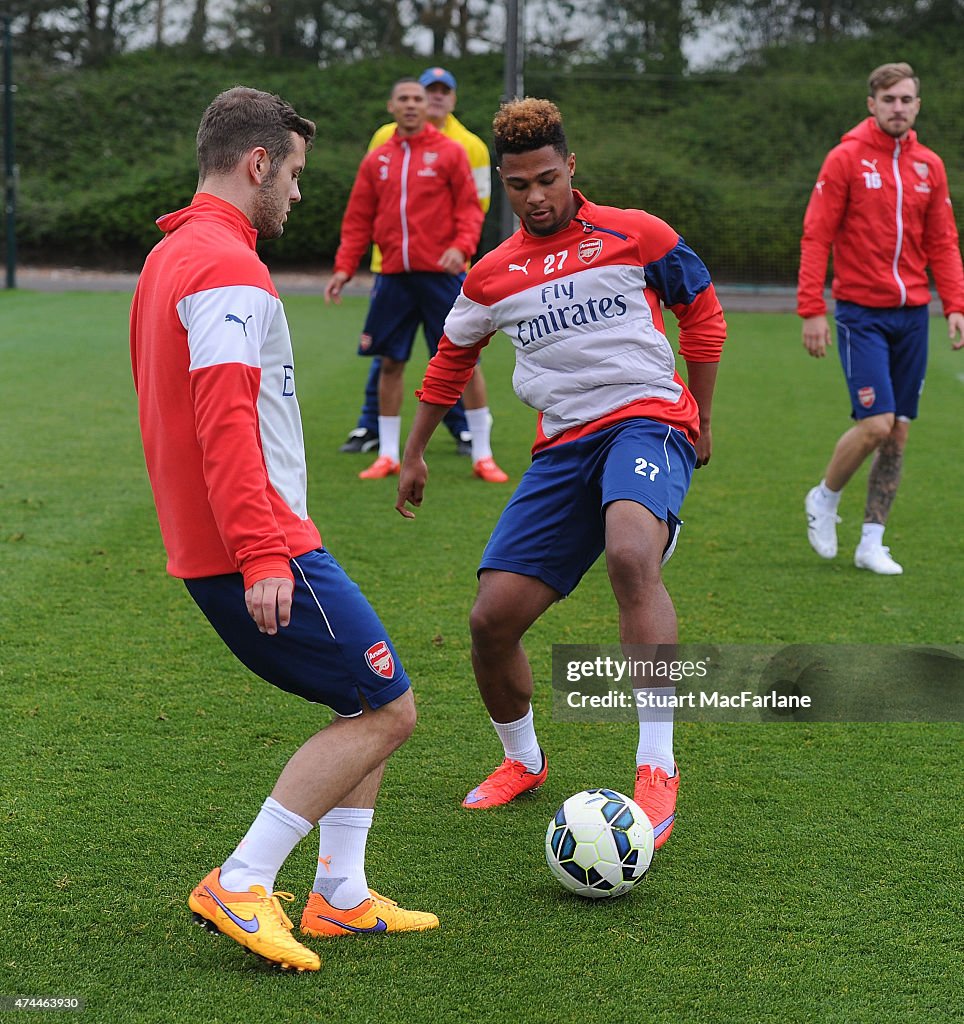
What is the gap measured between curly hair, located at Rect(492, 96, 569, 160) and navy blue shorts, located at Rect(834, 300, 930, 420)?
2.99m

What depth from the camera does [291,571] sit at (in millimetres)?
2760

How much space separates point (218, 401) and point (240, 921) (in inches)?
44.2

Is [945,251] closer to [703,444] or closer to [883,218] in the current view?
[883,218]

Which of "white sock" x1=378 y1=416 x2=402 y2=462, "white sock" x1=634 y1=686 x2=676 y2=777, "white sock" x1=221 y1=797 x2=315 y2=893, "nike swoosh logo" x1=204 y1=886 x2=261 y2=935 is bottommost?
"white sock" x1=378 y1=416 x2=402 y2=462

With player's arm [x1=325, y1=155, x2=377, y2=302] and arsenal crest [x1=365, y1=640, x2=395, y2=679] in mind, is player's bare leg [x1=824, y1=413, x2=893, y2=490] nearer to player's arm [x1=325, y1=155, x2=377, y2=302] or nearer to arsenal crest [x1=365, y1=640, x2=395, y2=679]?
player's arm [x1=325, y1=155, x2=377, y2=302]

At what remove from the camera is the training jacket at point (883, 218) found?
6254 mm

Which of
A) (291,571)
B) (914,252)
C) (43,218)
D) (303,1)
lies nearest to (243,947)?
(291,571)

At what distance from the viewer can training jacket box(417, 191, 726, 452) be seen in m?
3.83

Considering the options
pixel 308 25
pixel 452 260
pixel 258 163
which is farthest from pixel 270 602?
Result: pixel 308 25

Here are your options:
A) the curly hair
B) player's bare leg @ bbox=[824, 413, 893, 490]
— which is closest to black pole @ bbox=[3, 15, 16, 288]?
player's bare leg @ bbox=[824, 413, 893, 490]

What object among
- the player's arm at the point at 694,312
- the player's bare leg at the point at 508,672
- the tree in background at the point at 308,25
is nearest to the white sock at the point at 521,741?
the player's bare leg at the point at 508,672

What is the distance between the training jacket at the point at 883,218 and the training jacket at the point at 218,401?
4.08 meters

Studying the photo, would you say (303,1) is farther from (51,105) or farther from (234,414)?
(234,414)

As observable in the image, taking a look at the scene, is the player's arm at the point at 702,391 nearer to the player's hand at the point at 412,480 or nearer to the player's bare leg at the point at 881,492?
the player's hand at the point at 412,480
